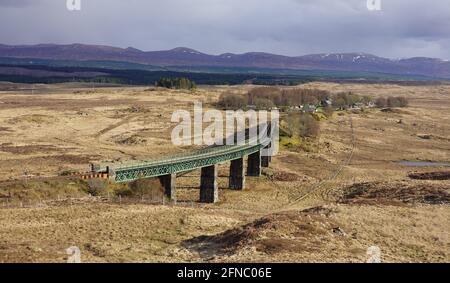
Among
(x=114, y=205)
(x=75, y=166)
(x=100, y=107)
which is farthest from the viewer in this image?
(x=100, y=107)

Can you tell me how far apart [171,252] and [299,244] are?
845 cm

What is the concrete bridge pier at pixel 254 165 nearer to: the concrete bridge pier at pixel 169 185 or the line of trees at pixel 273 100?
the concrete bridge pier at pixel 169 185

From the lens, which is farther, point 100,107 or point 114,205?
point 100,107

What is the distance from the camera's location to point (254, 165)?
83.5m

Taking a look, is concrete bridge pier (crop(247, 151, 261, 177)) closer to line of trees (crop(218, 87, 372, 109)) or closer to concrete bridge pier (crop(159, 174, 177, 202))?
concrete bridge pier (crop(159, 174, 177, 202))

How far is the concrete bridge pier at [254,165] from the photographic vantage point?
83125mm

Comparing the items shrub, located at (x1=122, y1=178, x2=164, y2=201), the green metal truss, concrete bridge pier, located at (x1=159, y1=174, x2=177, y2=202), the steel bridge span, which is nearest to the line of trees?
the steel bridge span

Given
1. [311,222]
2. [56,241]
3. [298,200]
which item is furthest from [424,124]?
[56,241]

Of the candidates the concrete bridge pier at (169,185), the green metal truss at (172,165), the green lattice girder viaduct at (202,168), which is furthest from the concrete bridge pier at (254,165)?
the concrete bridge pier at (169,185)

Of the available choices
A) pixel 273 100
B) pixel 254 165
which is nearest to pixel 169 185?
pixel 254 165

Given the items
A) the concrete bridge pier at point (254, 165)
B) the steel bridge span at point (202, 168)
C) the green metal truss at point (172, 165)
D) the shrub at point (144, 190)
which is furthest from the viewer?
the concrete bridge pier at point (254, 165)

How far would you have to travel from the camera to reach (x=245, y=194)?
7119 centimetres
